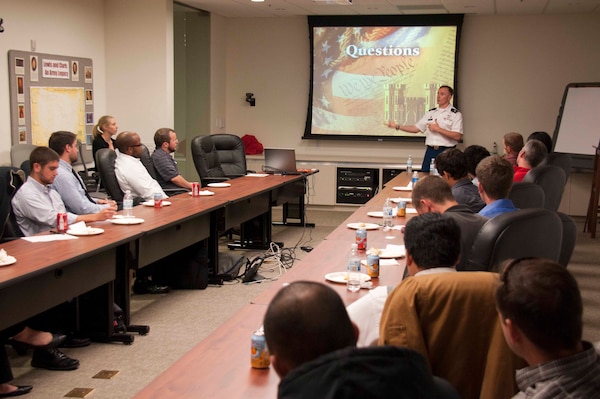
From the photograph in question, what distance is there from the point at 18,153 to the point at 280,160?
9.71ft

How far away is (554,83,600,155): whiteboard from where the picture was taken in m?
9.62

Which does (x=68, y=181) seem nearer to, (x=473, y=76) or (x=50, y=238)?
(x=50, y=238)

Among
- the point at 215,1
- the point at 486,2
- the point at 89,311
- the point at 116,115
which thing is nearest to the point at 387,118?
the point at 486,2

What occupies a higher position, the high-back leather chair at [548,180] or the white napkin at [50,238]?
the high-back leather chair at [548,180]

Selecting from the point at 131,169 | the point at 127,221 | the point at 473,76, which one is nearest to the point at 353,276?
the point at 127,221

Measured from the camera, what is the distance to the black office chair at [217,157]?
26.9ft

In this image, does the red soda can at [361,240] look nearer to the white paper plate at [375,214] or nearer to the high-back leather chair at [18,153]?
the white paper plate at [375,214]

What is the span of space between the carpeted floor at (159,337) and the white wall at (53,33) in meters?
2.69

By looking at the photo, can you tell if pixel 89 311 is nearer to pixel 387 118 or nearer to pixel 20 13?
pixel 20 13

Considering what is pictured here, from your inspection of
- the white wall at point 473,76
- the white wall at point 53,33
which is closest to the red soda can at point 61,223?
the white wall at point 53,33

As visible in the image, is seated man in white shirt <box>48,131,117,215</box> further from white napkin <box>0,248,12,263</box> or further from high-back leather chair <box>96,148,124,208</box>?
white napkin <box>0,248,12,263</box>

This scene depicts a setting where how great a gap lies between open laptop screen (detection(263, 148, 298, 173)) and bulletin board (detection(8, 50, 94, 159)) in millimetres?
2121

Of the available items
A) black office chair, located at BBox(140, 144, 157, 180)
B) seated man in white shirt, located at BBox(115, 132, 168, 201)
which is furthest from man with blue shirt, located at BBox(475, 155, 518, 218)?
black office chair, located at BBox(140, 144, 157, 180)

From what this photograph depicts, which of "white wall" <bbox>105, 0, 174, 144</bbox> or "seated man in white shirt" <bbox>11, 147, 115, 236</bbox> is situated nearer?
"seated man in white shirt" <bbox>11, 147, 115, 236</bbox>
